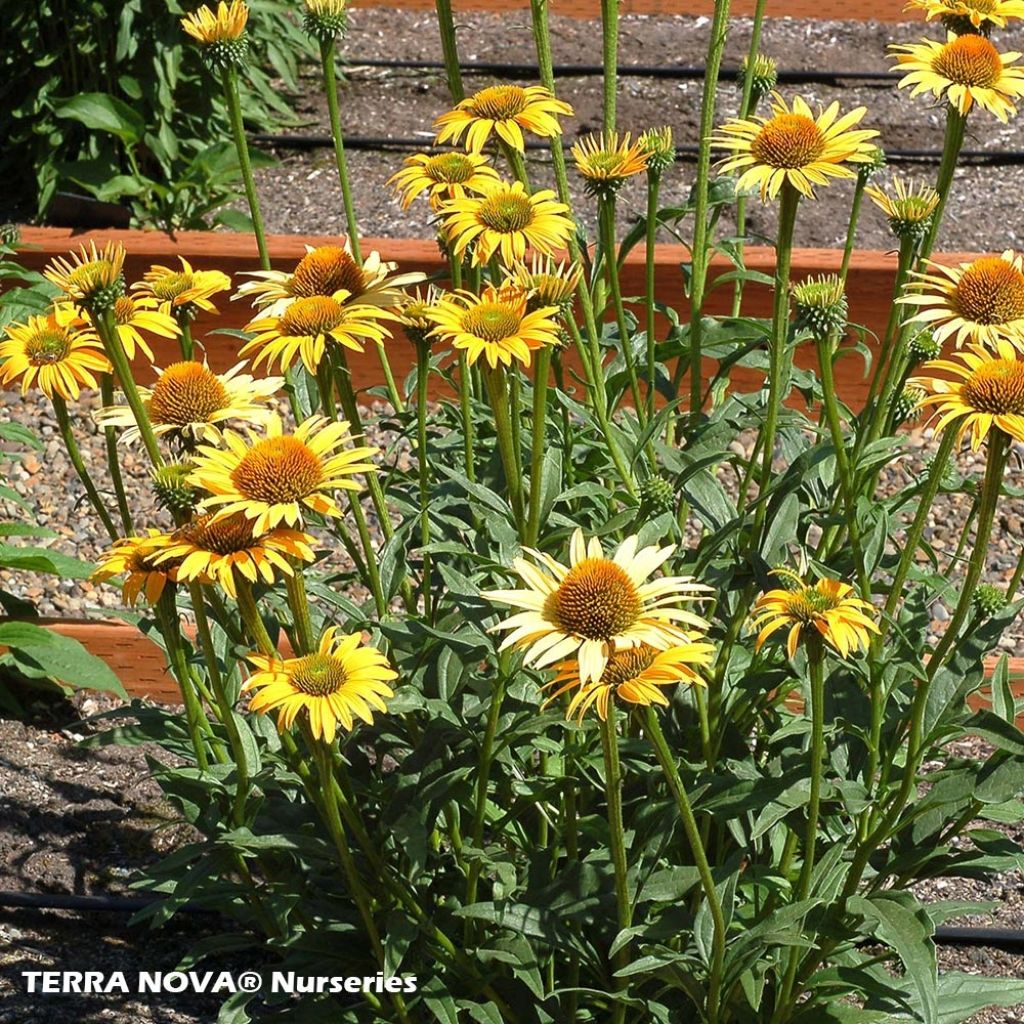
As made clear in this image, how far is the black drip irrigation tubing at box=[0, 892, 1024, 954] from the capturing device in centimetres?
241

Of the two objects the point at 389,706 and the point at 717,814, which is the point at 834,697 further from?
the point at 389,706

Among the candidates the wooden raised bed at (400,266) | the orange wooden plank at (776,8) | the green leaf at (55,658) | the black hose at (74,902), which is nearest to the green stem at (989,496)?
the black hose at (74,902)

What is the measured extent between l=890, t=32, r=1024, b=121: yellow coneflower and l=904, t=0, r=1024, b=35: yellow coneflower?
8 centimetres

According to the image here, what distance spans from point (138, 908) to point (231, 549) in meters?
1.22

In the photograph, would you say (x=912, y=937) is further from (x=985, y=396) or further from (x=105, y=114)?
(x=105, y=114)

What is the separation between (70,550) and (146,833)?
3.37ft

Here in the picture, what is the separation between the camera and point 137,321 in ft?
5.78

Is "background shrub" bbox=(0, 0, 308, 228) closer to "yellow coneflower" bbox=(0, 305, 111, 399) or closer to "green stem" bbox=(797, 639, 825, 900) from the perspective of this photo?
"yellow coneflower" bbox=(0, 305, 111, 399)

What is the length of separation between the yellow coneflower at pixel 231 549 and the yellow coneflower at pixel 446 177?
1.74 ft

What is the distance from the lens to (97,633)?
294cm

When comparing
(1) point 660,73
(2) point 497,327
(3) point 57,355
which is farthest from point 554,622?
(1) point 660,73

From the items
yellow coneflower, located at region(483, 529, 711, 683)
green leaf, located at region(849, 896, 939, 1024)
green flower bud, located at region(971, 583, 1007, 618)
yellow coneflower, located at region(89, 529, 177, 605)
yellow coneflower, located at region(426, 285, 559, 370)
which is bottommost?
green leaf, located at region(849, 896, 939, 1024)

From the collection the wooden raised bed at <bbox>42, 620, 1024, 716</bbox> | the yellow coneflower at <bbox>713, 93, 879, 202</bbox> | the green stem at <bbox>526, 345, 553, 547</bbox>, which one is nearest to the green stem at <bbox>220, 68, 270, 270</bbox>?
the green stem at <bbox>526, 345, 553, 547</bbox>

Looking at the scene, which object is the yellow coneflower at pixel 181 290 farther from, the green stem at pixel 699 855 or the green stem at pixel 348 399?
the green stem at pixel 699 855
